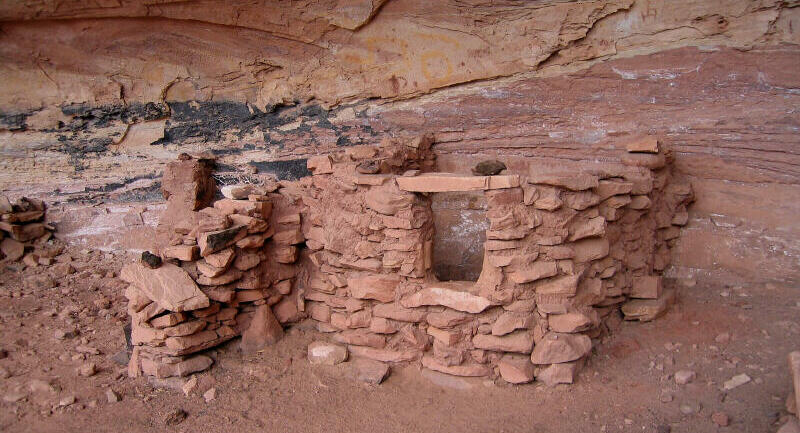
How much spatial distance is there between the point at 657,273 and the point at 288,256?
9.80 ft

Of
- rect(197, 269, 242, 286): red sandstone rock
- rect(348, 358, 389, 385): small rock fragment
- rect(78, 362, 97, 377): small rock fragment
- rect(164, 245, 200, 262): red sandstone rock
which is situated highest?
rect(164, 245, 200, 262): red sandstone rock

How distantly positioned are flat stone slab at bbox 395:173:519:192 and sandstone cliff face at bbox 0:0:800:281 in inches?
61.9

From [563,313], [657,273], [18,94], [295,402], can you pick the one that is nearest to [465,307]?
[563,313]

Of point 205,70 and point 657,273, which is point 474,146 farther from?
point 205,70

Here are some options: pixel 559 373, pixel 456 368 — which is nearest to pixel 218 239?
pixel 456 368

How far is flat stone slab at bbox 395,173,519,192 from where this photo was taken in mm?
3912

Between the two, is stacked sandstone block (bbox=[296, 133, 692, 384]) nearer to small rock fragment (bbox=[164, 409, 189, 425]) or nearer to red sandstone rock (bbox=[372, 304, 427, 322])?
red sandstone rock (bbox=[372, 304, 427, 322])

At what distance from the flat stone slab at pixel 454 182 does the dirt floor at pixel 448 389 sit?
4.37 feet

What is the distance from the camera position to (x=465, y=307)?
13.2 feet

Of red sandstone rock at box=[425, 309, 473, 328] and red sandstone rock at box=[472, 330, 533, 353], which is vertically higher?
red sandstone rock at box=[425, 309, 473, 328]

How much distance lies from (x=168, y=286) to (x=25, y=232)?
3303 millimetres

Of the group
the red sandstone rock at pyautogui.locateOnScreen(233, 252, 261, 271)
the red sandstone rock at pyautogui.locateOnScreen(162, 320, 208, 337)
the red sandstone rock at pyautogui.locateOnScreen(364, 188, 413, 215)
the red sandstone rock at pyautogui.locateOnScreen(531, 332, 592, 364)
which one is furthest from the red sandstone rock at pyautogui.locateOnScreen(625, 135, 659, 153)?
the red sandstone rock at pyautogui.locateOnScreen(162, 320, 208, 337)

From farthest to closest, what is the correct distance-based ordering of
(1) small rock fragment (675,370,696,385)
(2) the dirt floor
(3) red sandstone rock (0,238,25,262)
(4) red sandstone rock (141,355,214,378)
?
(3) red sandstone rock (0,238,25,262)
(4) red sandstone rock (141,355,214,378)
(1) small rock fragment (675,370,696,385)
(2) the dirt floor

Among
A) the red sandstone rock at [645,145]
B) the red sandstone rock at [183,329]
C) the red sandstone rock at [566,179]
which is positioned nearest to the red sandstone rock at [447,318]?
the red sandstone rock at [566,179]
